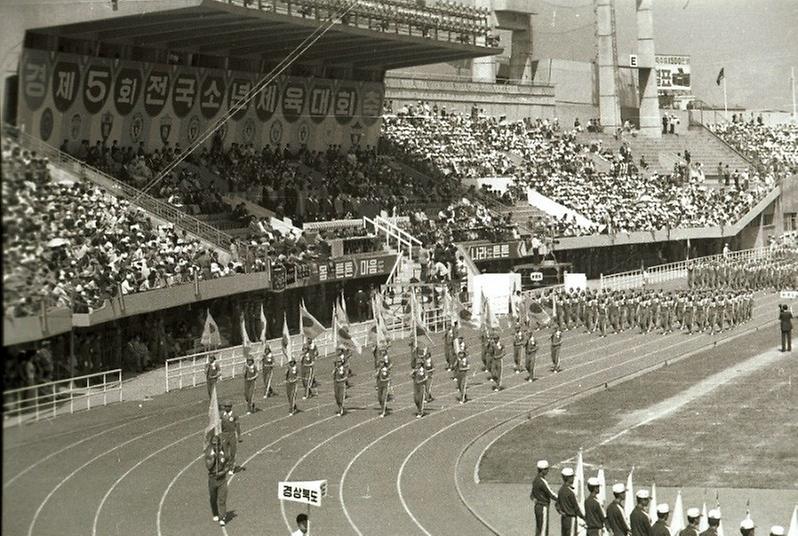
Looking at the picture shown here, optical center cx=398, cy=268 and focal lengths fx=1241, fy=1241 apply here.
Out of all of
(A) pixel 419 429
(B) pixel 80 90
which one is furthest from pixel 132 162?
(A) pixel 419 429

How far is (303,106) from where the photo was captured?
44281 millimetres

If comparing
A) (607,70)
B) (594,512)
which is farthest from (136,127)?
(607,70)

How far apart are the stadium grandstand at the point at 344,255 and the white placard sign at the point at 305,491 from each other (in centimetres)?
3

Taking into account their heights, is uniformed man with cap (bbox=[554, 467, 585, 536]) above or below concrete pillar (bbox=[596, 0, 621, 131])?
below

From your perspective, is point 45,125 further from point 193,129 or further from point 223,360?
point 193,129

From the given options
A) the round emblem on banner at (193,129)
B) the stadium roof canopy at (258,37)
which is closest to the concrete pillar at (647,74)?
the stadium roof canopy at (258,37)

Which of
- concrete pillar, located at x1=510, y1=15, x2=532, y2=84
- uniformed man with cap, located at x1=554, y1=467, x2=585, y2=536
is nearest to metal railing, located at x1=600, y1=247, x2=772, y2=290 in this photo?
concrete pillar, located at x1=510, y1=15, x2=532, y2=84

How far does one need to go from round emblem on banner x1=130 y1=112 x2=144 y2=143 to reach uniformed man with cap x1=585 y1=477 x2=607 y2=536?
25.7 m

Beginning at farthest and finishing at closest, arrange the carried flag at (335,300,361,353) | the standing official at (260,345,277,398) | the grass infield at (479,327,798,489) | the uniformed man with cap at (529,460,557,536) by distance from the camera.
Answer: the carried flag at (335,300,361,353)
the standing official at (260,345,277,398)
the grass infield at (479,327,798,489)
the uniformed man with cap at (529,460,557,536)

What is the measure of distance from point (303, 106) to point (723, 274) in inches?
674

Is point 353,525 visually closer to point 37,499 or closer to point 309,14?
point 37,499

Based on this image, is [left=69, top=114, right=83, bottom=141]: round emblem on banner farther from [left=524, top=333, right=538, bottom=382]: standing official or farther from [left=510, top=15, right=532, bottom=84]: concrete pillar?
[left=510, top=15, right=532, bottom=84]: concrete pillar

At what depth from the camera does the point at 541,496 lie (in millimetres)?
13852

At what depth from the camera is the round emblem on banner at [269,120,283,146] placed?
1693 inches
